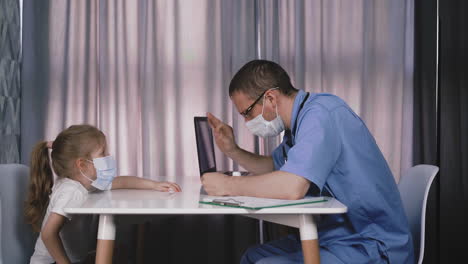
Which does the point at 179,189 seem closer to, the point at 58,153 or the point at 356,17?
the point at 58,153

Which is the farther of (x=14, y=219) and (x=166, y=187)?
(x=166, y=187)

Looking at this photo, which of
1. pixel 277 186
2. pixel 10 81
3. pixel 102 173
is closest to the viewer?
pixel 277 186

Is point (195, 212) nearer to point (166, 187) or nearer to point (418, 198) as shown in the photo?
point (166, 187)

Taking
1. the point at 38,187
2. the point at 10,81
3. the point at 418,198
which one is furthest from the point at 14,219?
the point at 10,81

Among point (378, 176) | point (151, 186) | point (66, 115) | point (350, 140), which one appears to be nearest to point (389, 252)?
point (378, 176)

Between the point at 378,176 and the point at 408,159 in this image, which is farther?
Result: the point at 408,159

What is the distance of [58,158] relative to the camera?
66.4 inches

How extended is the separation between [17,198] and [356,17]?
7.24 ft

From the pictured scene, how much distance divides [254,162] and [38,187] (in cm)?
90

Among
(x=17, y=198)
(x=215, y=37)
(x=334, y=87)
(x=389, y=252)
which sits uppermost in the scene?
(x=215, y=37)

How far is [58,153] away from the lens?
5.54 ft

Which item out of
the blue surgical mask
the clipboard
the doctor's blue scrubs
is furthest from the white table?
the blue surgical mask

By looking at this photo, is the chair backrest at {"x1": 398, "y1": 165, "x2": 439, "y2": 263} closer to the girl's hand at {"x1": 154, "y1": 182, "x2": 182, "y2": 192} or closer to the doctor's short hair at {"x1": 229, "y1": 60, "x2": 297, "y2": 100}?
the doctor's short hair at {"x1": 229, "y1": 60, "x2": 297, "y2": 100}

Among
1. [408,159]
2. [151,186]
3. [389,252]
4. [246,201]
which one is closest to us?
[246,201]
